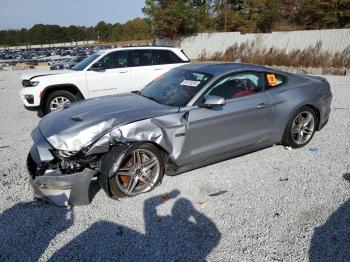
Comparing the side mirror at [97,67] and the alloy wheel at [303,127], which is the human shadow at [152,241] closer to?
the alloy wheel at [303,127]

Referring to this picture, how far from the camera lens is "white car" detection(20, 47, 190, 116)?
725 cm

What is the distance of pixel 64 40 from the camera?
96500mm

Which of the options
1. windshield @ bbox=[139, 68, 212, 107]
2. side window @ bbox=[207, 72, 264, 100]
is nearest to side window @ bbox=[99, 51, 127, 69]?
windshield @ bbox=[139, 68, 212, 107]

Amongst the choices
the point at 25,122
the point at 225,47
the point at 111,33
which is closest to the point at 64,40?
the point at 111,33

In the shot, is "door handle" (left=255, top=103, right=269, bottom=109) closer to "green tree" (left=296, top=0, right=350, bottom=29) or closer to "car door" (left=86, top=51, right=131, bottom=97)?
"car door" (left=86, top=51, right=131, bottom=97)

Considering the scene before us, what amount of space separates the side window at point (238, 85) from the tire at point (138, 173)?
115 cm

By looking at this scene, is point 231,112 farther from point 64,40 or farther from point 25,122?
point 64,40

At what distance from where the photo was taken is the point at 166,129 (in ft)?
12.2

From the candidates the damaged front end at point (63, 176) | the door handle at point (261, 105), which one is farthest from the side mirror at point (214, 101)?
the damaged front end at point (63, 176)

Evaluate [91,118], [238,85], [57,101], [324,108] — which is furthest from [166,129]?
[57,101]

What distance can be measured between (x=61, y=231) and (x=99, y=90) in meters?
4.99

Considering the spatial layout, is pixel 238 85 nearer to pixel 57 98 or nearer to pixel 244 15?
pixel 57 98

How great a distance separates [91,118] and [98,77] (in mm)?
4156

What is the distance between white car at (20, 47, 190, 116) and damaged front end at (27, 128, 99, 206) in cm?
402
